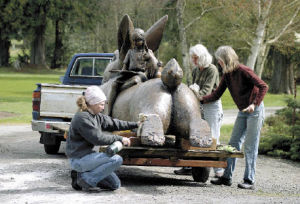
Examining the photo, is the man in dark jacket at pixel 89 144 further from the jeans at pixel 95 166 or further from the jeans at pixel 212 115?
the jeans at pixel 212 115

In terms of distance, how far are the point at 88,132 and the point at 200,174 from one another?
2360 millimetres

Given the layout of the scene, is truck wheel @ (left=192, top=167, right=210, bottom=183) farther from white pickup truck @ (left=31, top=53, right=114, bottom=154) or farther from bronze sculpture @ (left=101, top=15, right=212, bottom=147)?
white pickup truck @ (left=31, top=53, right=114, bottom=154)

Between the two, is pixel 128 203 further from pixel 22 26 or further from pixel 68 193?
pixel 22 26

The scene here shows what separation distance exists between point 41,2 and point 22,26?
3578 mm

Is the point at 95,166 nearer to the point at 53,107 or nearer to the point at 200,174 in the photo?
the point at 200,174

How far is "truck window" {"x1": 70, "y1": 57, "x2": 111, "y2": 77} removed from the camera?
1314cm

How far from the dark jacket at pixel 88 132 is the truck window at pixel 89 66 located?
6150 mm

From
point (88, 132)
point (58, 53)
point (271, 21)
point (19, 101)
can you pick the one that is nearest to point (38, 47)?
point (58, 53)

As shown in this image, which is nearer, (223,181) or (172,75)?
(172,75)

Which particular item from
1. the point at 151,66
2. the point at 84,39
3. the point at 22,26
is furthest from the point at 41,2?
the point at 151,66

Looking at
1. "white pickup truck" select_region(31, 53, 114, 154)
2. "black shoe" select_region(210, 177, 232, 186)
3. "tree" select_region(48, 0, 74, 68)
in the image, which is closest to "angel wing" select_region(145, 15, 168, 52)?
"white pickup truck" select_region(31, 53, 114, 154)

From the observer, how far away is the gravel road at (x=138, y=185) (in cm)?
663

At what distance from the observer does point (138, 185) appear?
25.2 feet

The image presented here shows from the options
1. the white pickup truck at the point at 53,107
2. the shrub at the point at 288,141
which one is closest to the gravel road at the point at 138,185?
the white pickup truck at the point at 53,107
